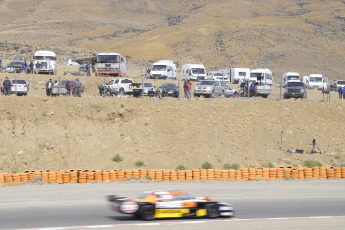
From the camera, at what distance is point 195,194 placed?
2277 cm

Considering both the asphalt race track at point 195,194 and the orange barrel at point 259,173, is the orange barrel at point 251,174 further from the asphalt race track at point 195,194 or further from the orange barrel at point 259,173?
the asphalt race track at point 195,194

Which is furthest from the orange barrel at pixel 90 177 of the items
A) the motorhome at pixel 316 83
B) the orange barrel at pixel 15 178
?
the motorhome at pixel 316 83

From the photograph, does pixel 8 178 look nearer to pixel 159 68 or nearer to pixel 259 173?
pixel 259 173

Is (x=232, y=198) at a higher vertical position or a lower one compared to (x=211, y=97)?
lower

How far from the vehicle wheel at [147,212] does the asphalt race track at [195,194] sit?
18 cm

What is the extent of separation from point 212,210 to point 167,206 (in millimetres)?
1522

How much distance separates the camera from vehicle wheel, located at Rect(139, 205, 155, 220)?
1624 centimetres

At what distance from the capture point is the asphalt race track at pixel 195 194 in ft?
54.1

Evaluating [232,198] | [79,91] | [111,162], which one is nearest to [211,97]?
[79,91]

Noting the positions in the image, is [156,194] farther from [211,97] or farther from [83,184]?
[211,97]

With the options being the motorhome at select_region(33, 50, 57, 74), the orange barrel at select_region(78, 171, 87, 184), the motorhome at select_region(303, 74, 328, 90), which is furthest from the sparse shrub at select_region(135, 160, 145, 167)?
the motorhome at select_region(303, 74, 328, 90)

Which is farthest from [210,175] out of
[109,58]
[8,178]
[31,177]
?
[109,58]

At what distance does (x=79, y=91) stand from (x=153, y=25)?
111 meters

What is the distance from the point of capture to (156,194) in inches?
648
